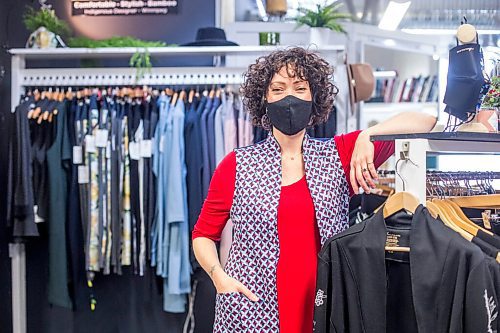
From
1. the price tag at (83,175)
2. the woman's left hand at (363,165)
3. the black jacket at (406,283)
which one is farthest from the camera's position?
the price tag at (83,175)

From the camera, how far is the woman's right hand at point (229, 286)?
1921 millimetres

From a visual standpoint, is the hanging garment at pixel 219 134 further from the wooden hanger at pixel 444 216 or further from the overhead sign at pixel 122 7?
the wooden hanger at pixel 444 216

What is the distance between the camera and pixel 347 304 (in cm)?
172

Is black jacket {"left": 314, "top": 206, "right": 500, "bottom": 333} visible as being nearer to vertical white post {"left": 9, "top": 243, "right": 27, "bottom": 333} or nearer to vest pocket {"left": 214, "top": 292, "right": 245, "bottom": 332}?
vest pocket {"left": 214, "top": 292, "right": 245, "bottom": 332}

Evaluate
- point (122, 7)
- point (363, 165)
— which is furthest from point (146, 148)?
point (363, 165)

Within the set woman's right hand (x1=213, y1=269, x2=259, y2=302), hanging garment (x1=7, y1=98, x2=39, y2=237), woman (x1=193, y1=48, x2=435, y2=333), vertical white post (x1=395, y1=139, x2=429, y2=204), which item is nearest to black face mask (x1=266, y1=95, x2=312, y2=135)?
woman (x1=193, y1=48, x2=435, y2=333)

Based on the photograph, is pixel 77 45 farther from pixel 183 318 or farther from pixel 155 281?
pixel 183 318

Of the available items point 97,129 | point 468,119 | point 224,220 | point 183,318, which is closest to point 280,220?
point 224,220

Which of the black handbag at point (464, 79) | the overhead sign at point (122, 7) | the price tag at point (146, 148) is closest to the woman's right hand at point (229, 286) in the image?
the black handbag at point (464, 79)

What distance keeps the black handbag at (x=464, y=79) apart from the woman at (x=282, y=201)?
0.14m

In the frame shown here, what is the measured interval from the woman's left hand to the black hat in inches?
74.0

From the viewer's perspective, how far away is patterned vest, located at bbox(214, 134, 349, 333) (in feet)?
6.35

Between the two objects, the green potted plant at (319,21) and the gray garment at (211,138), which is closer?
the gray garment at (211,138)

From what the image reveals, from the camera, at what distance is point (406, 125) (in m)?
1.84
